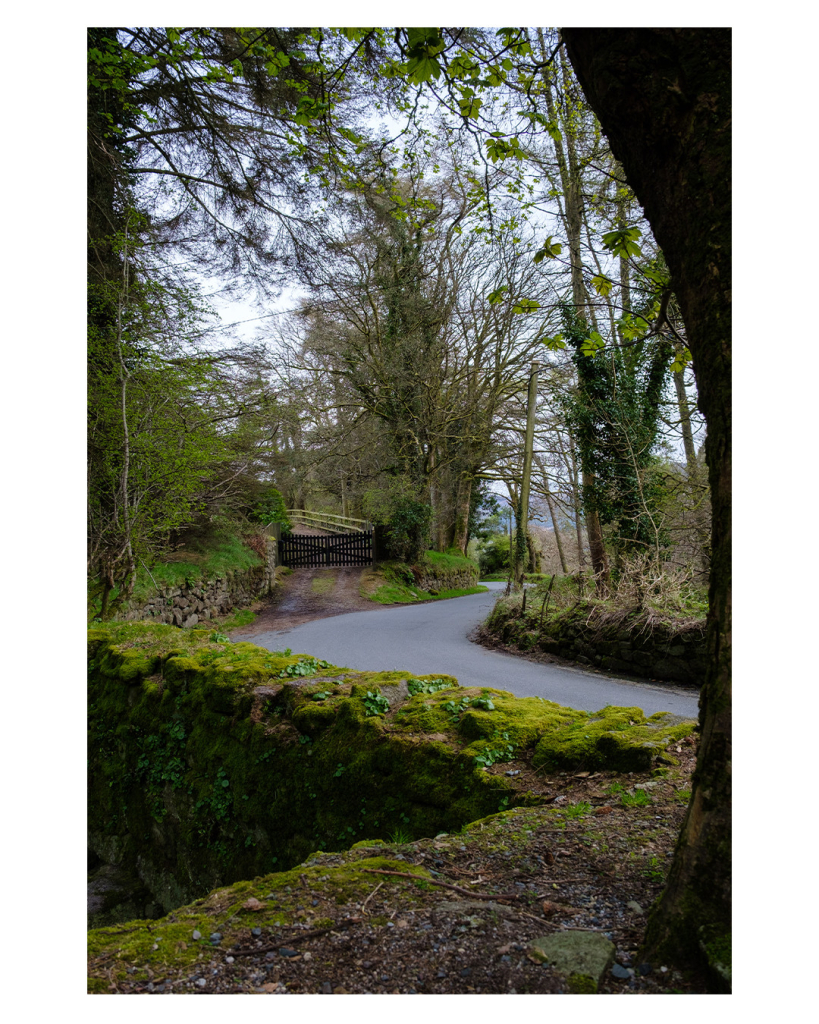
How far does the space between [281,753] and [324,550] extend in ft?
48.1

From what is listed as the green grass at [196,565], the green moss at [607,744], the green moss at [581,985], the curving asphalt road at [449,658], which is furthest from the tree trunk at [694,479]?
the green grass at [196,565]

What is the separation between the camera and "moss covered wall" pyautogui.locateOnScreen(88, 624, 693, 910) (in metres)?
2.97

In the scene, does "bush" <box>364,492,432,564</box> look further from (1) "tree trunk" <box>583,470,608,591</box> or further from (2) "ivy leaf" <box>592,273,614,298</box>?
(2) "ivy leaf" <box>592,273,614,298</box>

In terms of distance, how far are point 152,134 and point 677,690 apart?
9534 mm

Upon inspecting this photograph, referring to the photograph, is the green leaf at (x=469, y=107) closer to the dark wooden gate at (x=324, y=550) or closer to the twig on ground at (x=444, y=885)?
the twig on ground at (x=444, y=885)

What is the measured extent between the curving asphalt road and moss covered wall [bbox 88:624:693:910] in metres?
1.66

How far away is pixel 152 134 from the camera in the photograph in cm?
742

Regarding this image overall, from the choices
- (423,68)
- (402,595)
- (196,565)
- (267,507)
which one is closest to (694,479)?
(423,68)

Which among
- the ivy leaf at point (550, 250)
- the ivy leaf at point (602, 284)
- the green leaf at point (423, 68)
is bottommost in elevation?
the ivy leaf at point (602, 284)

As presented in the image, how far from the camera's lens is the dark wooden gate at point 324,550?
17.7 meters

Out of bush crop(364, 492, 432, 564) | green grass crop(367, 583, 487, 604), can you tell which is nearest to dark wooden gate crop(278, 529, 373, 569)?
bush crop(364, 492, 432, 564)

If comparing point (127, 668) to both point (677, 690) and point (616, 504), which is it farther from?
point (616, 504)

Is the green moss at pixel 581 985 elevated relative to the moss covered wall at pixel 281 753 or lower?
elevated

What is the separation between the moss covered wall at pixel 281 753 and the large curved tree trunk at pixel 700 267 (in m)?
1.34
